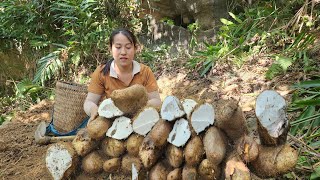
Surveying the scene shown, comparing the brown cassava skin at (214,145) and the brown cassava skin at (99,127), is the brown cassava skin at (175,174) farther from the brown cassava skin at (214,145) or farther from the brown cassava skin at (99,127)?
the brown cassava skin at (99,127)

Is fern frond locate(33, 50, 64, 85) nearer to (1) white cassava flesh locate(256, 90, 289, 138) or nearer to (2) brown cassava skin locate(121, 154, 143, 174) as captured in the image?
(2) brown cassava skin locate(121, 154, 143, 174)

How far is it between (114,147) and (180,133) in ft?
1.09

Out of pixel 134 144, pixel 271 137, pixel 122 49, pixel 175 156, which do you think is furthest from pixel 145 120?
pixel 122 49

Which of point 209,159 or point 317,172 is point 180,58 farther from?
point 209,159

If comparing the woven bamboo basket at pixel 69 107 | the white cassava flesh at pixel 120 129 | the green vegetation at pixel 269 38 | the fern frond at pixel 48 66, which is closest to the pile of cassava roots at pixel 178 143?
the white cassava flesh at pixel 120 129

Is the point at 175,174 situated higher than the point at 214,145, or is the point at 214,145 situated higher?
the point at 214,145

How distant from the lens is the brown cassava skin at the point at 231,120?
125 centimetres

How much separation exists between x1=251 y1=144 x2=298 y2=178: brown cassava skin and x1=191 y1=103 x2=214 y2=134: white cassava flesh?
9.1 inches

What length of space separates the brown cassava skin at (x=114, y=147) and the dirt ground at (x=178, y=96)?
574 millimetres

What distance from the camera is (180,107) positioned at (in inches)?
54.0

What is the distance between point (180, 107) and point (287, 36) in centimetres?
255

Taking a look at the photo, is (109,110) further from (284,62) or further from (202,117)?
(284,62)

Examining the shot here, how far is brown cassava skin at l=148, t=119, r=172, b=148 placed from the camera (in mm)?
1360

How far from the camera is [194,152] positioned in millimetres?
1299
